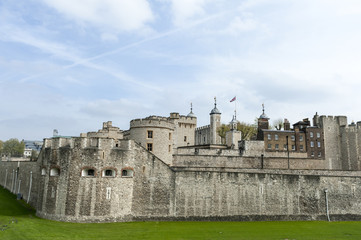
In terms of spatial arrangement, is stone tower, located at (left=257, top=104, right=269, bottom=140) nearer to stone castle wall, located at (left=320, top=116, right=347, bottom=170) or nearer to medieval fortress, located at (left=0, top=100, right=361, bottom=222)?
stone castle wall, located at (left=320, top=116, right=347, bottom=170)

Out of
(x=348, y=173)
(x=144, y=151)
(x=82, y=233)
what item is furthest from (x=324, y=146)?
(x=82, y=233)

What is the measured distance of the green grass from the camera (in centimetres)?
2359

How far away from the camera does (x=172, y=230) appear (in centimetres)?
2691

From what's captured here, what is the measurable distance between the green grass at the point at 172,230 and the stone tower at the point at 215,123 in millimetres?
40034

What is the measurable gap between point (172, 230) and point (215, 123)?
46979mm

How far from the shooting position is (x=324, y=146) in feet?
191

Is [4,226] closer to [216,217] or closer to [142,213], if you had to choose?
[142,213]

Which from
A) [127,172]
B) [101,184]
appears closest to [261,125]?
[127,172]

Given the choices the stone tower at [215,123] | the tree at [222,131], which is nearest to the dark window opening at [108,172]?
the stone tower at [215,123]

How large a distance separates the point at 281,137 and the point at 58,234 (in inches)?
1729

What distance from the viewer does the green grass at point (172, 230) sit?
23.6 m

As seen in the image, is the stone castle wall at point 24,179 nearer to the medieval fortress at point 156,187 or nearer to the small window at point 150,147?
the medieval fortress at point 156,187

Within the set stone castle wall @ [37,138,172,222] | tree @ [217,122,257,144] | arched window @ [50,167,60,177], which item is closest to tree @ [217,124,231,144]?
tree @ [217,122,257,144]

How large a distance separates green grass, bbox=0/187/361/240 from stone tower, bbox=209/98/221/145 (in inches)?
1576
